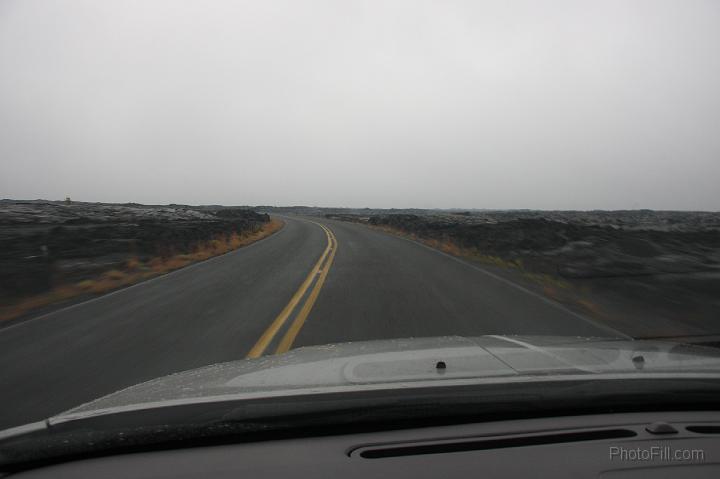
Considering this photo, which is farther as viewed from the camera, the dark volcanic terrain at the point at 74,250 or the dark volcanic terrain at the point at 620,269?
the dark volcanic terrain at the point at 74,250

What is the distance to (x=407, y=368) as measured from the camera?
265 centimetres

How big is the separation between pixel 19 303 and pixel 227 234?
14.5 meters

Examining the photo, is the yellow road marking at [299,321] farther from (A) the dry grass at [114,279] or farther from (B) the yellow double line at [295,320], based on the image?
(A) the dry grass at [114,279]

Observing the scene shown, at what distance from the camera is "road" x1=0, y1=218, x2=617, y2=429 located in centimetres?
416

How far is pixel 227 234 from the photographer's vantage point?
2259 centimetres

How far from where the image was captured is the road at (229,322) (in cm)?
416

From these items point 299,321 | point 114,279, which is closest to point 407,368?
point 299,321

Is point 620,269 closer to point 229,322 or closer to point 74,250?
point 229,322

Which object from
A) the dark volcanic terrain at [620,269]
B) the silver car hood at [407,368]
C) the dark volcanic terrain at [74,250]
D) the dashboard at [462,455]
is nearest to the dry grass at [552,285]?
the dark volcanic terrain at [620,269]

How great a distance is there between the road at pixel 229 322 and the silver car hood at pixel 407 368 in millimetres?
1739

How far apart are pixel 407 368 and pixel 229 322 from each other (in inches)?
166

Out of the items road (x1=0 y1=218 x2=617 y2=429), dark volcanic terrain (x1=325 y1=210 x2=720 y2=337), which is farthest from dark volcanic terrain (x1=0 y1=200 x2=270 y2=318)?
dark volcanic terrain (x1=325 y1=210 x2=720 y2=337)

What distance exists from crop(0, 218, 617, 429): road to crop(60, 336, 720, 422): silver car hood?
1.74 m

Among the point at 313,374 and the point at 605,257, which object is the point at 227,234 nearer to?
the point at 605,257
